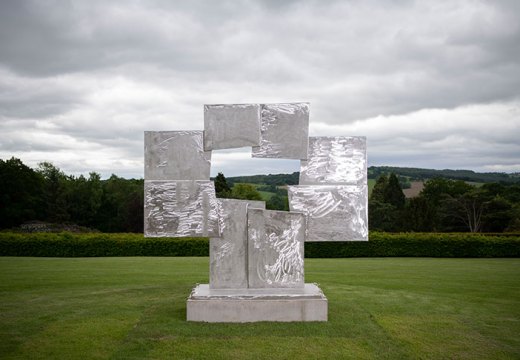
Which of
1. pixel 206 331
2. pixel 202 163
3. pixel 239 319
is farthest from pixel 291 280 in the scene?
pixel 202 163

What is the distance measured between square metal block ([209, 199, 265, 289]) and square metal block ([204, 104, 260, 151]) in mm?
1089

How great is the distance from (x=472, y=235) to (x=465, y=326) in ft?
70.2

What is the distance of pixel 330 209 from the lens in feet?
29.5

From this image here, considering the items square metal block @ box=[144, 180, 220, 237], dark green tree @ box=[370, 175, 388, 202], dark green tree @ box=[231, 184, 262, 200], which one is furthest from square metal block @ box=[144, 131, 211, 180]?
dark green tree @ box=[370, 175, 388, 202]

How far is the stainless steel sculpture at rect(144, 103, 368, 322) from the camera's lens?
8.85 metres

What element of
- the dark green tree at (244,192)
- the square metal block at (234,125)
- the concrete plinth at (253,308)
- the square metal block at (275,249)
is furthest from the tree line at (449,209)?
the square metal block at (234,125)

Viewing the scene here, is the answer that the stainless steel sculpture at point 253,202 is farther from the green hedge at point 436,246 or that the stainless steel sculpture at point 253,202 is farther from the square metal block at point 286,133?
the green hedge at point 436,246

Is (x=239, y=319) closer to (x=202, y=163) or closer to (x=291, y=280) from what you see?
(x=291, y=280)

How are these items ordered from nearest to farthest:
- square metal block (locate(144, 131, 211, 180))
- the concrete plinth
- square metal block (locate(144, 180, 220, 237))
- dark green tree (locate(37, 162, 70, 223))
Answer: the concrete plinth
square metal block (locate(144, 180, 220, 237))
square metal block (locate(144, 131, 211, 180))
dark green tree (locate(37, 162, 70, 223))

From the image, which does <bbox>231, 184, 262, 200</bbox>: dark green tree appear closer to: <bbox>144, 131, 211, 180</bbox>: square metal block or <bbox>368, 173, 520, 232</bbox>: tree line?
<bbox>368, 173, 520, 232</bbox>: tree line

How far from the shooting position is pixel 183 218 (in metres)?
8.86

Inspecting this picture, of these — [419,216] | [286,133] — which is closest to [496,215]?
[419,216]

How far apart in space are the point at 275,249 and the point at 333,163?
1.92 meters

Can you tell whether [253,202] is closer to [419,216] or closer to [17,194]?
[419,216]
